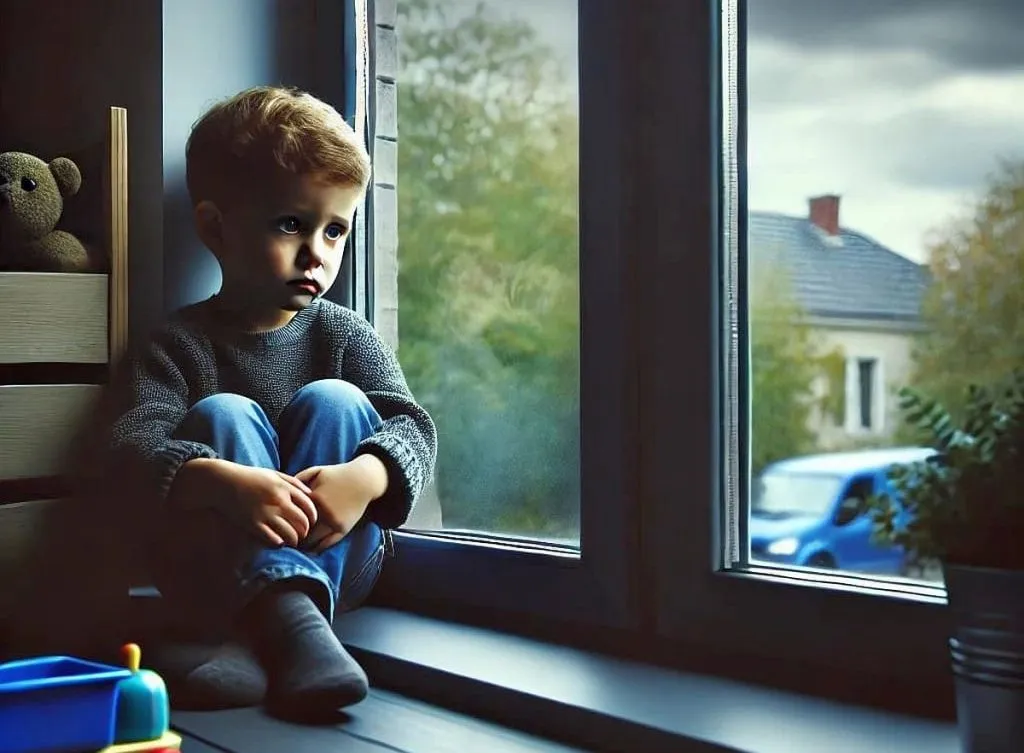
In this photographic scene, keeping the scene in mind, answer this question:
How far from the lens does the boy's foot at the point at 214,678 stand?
1.09 meters

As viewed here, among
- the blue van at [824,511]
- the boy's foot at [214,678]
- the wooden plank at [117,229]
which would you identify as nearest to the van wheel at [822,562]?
the blue van at [824,511]

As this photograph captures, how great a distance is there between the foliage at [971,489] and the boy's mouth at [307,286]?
0.63 meters

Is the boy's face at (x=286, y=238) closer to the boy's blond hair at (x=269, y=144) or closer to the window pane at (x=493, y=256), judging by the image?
the boy's blond hair at (x=269, y=144)

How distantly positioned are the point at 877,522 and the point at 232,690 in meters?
0.57

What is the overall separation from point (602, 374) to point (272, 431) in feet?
1.06

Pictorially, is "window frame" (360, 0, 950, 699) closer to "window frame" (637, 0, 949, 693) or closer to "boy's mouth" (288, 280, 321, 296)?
"window frame" (637, 0, 949, 693)

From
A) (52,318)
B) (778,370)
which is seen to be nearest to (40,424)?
(52,318)

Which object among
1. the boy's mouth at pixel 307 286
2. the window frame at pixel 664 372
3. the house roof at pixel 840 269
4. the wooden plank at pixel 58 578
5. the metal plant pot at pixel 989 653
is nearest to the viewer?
the metal plant pot at pixel 989 653

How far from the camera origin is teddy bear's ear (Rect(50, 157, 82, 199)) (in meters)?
1.43

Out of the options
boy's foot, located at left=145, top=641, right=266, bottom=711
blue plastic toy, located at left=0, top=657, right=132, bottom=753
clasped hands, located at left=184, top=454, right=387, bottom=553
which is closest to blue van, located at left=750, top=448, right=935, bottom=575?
clasped hands, located at left=184, top=454, right=387, bottom=553

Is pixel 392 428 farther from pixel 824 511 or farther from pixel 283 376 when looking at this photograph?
pixel 824 511

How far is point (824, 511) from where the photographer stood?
1093 millimetres

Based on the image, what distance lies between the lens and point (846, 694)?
1048mm

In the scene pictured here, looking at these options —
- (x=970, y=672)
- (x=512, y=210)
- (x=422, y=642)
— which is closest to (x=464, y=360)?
(x=512, y=210)
